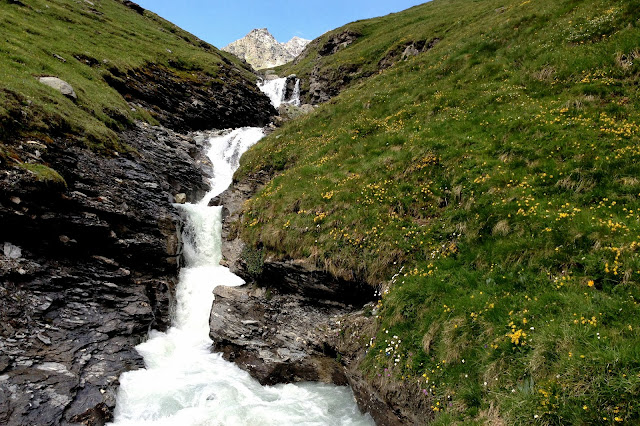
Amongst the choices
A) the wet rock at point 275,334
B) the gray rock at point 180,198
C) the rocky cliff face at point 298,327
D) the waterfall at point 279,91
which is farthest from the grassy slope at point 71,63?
the waterfall at point 279,91

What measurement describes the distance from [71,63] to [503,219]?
45.2 m

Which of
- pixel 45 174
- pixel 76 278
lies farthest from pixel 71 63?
pixel 76 278

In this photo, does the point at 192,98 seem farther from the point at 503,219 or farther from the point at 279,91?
the point at 503,219

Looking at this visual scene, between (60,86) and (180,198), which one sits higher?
(60,86)

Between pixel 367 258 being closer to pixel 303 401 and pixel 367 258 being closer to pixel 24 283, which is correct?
pixel 303 401

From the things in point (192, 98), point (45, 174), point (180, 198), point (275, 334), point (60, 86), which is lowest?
point (275, 334)

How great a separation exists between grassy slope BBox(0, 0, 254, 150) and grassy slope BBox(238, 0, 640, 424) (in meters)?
13.1

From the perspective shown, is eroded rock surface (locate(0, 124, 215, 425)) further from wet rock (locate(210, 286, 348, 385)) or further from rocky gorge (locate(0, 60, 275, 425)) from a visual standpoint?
wet rock (locate(210, 286, 348, 385))

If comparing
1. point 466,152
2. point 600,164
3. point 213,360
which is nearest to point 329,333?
point 213,360

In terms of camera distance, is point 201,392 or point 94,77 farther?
point 94,77

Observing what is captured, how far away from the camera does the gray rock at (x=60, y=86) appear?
25672 millimetres

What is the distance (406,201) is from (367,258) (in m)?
3.51

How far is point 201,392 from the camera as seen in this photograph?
1332 centimetres

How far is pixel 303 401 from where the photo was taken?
42.9 feet
